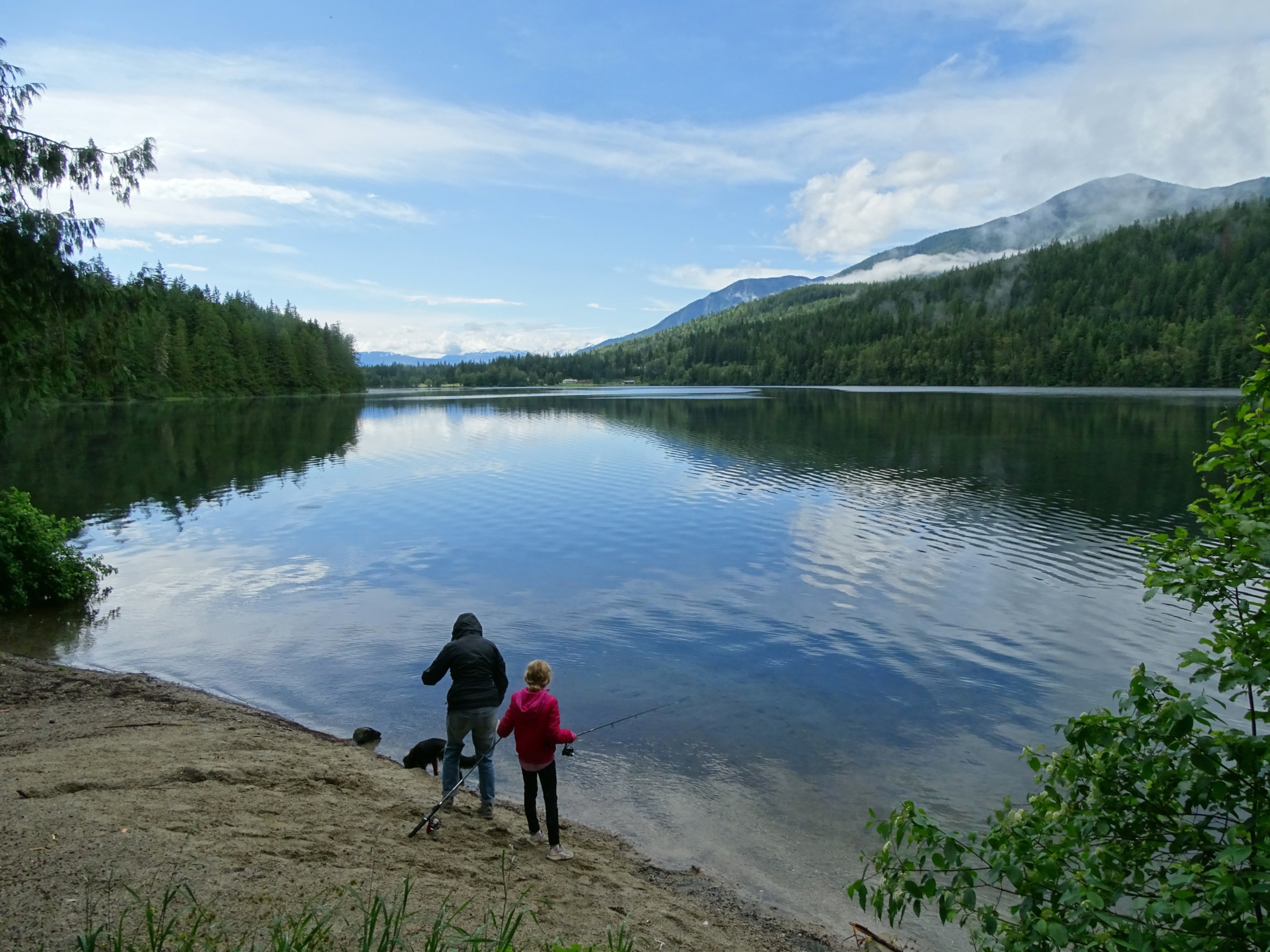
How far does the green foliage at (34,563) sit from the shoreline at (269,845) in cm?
1016

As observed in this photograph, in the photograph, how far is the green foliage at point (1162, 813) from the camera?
455cm

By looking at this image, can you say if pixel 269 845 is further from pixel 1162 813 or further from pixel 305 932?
pixel 1162 813

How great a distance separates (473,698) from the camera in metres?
9.10

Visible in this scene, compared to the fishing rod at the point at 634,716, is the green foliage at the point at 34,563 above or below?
above

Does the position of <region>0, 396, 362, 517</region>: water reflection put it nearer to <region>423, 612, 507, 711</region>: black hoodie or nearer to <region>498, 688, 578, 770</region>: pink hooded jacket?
<region>423, 612, 507, 711</region>: black hoodie

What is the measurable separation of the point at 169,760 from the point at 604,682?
7.74m

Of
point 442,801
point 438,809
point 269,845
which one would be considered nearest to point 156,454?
point 438,809

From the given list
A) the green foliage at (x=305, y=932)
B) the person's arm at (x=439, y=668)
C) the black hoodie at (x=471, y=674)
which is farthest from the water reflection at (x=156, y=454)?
the green foliage at (x=305, y=932)

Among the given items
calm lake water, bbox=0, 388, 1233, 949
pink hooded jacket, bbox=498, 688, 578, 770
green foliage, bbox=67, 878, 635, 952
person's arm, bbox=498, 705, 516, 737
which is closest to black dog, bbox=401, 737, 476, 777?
calm lake water, bbox=0, 388, 1233, 949

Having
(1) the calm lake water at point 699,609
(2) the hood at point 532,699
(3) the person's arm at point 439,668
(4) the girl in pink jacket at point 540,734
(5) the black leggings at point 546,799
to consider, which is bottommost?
(1) the calm lake water at point 699,609

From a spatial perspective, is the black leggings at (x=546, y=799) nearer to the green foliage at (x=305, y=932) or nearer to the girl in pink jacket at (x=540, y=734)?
the girl in pink jacket at (x=540, y=734)

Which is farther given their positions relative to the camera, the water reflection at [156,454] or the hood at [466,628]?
the water reflection at [156,454]

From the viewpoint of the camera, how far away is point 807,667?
625 inches

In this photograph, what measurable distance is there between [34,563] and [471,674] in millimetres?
17069
